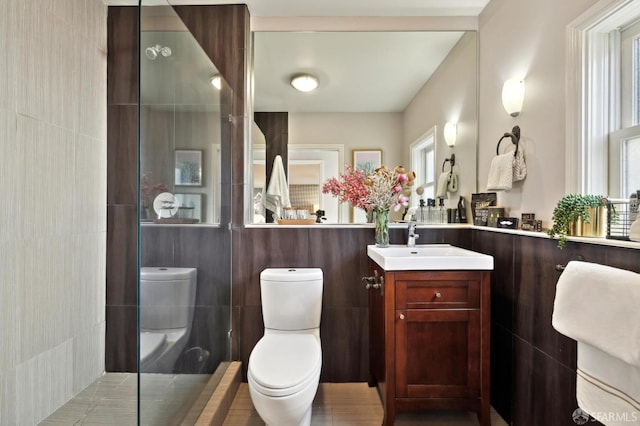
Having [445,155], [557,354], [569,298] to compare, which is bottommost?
[557,354]

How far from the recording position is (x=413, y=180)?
7.36 ft

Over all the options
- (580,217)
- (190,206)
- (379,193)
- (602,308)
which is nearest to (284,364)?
(190,206)

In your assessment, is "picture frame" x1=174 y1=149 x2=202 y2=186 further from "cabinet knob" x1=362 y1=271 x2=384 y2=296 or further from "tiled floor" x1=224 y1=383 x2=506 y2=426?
"tiled floor" x1=224 y1=383 x2=506 y2=426

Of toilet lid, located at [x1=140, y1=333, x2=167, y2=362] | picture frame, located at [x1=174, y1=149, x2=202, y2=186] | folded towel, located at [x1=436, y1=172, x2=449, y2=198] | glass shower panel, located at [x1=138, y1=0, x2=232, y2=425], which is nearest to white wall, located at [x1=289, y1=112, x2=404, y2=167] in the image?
folded towel, located at [x1=436, y1=172, x2=449, y2=198]

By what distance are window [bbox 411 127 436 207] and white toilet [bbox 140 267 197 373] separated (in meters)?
1.62

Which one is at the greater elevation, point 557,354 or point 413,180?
Result: point 413,180

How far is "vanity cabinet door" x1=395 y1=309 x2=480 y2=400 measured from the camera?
156 cm

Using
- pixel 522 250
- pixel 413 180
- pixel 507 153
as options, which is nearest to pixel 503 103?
pixel 507 153

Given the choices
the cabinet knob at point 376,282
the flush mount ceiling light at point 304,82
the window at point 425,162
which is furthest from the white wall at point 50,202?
the window at point 425,162

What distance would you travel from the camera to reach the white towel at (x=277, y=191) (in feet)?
7.36

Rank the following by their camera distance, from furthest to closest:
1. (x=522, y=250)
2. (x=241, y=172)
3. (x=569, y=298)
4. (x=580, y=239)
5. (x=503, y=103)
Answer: (x=241, y=172)
(x=503, y=103)
(x=522, y=250)
(x=580, y=239)
(x=569, y=298)

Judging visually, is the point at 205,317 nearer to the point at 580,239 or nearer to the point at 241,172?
the point at 241,172

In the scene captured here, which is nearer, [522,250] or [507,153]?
[522,250]

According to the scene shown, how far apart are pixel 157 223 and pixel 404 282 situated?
1.14 metres
